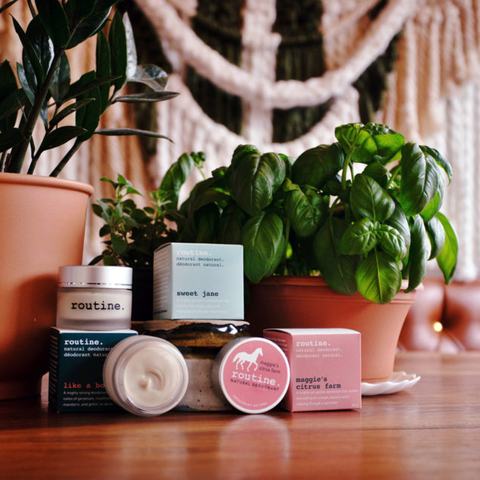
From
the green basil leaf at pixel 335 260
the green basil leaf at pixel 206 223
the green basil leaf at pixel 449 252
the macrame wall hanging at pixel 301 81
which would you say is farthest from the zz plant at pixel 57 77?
the macrame wall hanging at pixel 301 81

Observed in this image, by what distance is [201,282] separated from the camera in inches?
20.0

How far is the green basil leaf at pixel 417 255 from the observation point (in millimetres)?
576

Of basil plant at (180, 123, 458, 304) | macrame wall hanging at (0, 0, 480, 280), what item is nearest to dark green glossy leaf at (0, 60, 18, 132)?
basil plant at (180, 123, 458, 304)

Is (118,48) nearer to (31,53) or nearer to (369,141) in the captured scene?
(31,53)

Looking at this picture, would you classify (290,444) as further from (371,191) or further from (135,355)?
(371,191)

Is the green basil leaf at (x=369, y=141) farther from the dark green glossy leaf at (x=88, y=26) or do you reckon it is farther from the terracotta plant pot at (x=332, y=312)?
the dark green glossy leaf at (x=88, y=26)

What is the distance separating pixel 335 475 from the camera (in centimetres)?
32

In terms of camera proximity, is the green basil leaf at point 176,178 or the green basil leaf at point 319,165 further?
the green basil leaf at point 176,178

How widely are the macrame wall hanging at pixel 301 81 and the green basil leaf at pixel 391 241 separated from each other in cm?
88

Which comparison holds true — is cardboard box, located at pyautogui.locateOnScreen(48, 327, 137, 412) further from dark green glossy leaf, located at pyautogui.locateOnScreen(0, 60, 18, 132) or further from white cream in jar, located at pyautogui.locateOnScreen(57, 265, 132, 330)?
dark green glossy leaf, located at pyautogui.locateOnScreen(0, 60, 18, 132)

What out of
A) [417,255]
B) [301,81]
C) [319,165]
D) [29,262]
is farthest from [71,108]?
[301,81]

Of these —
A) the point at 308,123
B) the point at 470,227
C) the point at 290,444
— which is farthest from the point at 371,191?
the point at 470,227

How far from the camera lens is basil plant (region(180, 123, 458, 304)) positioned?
537mm

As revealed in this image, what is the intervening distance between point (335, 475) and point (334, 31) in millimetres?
1313
